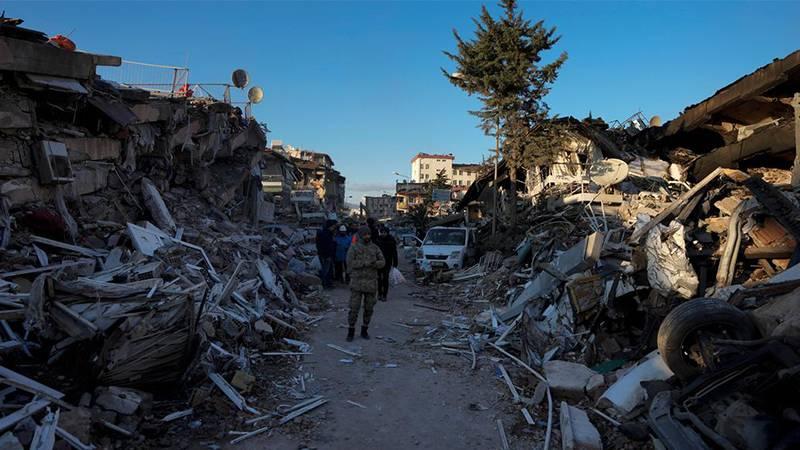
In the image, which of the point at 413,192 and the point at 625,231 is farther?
the point at 413,192

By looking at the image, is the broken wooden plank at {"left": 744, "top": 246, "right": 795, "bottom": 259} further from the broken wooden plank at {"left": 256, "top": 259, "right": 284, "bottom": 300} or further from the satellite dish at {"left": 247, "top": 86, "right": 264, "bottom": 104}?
the satellite dish at {"left": 247, "top": 86, "right": 264, "bottom": 104}

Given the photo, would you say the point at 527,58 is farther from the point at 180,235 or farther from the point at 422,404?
the point at 422,404

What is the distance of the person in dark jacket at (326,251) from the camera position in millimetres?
14445

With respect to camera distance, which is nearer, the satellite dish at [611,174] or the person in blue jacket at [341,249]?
the person in blue jacket at [341,249]

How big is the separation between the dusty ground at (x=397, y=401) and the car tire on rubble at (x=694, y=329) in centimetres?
166

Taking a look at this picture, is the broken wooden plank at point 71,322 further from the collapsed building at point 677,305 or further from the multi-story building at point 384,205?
the multi-story building at point 384,205

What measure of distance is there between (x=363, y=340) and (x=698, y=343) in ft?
18.1

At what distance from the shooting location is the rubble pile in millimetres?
4898

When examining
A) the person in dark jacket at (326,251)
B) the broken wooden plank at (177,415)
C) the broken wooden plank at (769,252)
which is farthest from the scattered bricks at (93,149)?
the broken wooden plank at (769,252)

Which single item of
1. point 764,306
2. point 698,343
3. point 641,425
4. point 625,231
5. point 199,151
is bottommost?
point 641,425

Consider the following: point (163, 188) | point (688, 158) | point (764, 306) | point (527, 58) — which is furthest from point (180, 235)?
point (688, 158)

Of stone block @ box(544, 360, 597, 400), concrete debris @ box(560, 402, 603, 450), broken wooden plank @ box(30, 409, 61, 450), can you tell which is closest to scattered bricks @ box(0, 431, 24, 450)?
broken wooden plank @ box(30, 409, 61, 450)

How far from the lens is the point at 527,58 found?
20.6 metres

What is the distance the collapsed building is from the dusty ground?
1.93 feet
